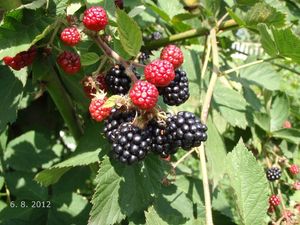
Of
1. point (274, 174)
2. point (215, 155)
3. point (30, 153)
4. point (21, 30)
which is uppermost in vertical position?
point (21, 30)

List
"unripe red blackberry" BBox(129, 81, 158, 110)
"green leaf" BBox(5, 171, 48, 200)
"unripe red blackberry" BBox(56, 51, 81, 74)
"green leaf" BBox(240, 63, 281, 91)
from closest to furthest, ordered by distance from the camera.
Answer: "unripe red blackberry" BBox(129, 81, 158, 110) → "unripe red blackberry" BBox(56, 51, 81, 74) → "green leaf" BBox(5, 171, 48, 200) → "green leaf" BBox(240, 63, 281, 91)

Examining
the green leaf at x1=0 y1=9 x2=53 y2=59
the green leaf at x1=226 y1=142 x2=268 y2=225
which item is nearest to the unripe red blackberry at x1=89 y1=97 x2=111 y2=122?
the green leaf at x1=0 y1=9 x2=53 y2=59

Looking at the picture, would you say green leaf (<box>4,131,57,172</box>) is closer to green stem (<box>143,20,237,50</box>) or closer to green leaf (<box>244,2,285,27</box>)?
green stem (<box>143,20,237,50</box>)

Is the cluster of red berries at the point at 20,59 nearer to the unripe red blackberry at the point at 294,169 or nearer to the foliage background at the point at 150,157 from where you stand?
the foliage background at the point at 150,157

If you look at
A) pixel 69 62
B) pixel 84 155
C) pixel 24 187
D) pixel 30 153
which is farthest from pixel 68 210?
pixel 69 62

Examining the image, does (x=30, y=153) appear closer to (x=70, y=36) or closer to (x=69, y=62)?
(x=69, y=62)

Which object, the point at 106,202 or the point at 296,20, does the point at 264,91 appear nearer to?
the point at 296,20

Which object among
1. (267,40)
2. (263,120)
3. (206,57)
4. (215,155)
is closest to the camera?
(267,40)
